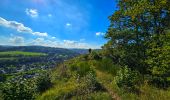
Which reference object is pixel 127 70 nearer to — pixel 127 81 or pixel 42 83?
pixel 127 81

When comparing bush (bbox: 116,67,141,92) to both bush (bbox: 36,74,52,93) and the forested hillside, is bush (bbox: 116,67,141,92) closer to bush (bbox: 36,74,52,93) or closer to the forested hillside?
the forested hillside

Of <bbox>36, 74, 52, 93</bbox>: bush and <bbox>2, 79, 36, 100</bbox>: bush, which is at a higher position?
<bbox>2, 79, 36, 100</bbox>: bush

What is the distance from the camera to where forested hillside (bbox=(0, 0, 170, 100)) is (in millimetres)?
15461

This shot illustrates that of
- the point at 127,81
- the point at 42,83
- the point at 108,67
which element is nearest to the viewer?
the point at 127,81

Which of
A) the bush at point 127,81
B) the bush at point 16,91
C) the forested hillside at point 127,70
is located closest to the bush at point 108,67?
the forested hillside at point 127,70

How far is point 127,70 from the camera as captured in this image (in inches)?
743

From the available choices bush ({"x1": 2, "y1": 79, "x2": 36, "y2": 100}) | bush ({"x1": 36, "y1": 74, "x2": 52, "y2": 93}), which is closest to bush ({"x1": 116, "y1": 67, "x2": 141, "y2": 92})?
bush ({"x1": 36, "y1": 74, "x2": 52, "y2": 93})

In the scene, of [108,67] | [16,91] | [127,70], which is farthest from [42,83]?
[108,67]

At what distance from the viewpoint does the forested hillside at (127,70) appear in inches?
609

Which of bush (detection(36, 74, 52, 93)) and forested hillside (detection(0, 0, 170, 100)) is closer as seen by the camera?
forested hillside (detection(0, 0, 170, 100))

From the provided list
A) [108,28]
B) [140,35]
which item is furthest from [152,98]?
[108,28]

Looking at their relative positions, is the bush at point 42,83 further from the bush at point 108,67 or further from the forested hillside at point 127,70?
the bush at point 108,67

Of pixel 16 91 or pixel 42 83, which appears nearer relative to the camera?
pixel 16 91

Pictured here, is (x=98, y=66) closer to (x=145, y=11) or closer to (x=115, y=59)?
(x=115, y=59)
